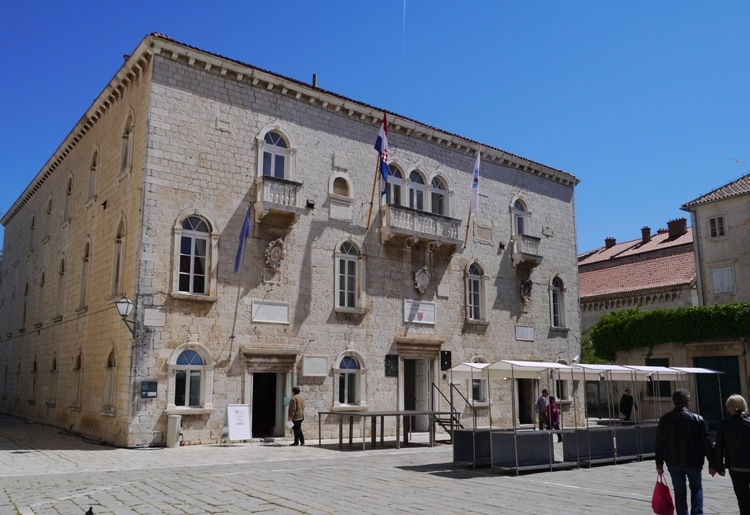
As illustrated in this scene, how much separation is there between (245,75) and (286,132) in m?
2.04

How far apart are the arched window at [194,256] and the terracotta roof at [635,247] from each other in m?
26.9

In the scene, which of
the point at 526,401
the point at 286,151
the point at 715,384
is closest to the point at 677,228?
the point at 715,384

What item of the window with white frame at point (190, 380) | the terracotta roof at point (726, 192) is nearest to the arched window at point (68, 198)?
the window with white frame at point (190, 380)

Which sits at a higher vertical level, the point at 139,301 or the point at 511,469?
the point at 139,301

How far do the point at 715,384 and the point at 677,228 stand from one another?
529 inches

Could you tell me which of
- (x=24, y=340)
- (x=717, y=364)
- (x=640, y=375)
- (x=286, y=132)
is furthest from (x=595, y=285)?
(x=24, y=340)

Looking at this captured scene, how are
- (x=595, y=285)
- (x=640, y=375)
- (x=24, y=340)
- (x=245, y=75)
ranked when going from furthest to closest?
(x=595, y=285), (x=24, y=340), (x=245, y=75), (x=640, y=375)

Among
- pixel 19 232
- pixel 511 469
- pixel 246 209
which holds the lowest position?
pixel 511 469

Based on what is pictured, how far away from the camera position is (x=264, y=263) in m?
18.8

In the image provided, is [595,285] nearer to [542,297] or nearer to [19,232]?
[542,297]

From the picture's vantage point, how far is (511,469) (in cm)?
1243

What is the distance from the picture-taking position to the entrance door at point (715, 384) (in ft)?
84.9

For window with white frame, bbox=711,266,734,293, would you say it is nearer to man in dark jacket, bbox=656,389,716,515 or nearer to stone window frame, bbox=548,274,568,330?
stone window frame, bbox=548,274,568,330

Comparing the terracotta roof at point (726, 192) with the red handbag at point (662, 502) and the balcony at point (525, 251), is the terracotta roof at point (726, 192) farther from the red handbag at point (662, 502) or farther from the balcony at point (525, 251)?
the red handbag at point (662, 502)
